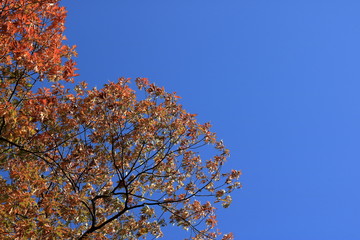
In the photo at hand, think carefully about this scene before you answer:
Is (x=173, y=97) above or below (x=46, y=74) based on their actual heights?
above

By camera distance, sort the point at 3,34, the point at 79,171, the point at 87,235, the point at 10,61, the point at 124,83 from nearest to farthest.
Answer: the point at 3,34
the point at 10,61
the point at 87,235
the point at 124,83
the point at 79,171

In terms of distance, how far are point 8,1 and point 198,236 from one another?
7.67 m

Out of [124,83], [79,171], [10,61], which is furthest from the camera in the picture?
[79,171]

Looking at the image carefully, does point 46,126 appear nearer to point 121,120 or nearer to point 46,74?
point 121,120

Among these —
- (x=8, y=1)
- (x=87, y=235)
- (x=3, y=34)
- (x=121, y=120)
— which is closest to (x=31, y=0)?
(x=8, y=1)

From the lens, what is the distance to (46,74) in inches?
306

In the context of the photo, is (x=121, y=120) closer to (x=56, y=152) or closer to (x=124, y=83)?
(x=124, y=83)

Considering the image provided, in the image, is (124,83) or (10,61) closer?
(10,61)

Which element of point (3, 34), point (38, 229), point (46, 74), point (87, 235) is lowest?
point (38, 229)

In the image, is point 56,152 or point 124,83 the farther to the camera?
point 56,152

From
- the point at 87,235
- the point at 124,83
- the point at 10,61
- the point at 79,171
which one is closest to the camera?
the point at 10,61

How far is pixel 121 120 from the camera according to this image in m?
10.6

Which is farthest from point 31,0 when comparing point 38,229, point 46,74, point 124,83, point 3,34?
point 38,229

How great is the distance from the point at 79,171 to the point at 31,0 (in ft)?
16.6
